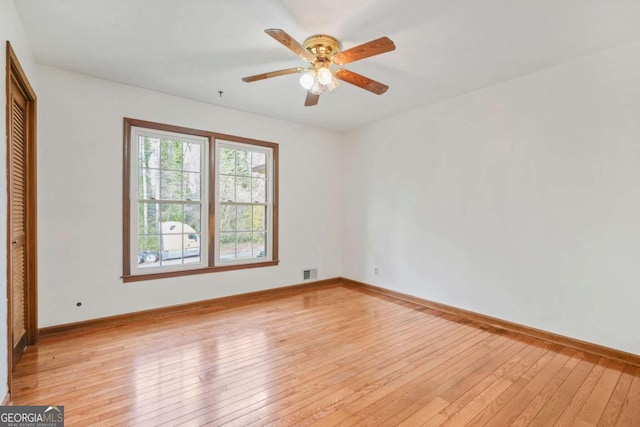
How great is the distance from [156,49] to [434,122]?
3.24 meters

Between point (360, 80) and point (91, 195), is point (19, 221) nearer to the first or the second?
point (91, 195)

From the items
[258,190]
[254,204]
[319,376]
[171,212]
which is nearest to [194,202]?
[171,212]

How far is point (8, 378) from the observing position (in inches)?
80.1

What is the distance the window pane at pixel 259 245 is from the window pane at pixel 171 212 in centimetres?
110

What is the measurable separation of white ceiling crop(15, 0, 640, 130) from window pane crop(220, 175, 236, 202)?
121 cm

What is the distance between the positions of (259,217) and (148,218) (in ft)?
4.86

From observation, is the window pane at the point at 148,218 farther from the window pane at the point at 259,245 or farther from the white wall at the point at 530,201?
the white wall at the point at 530,201

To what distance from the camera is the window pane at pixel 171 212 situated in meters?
3.80

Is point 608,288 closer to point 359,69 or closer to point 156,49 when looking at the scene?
point 359,69

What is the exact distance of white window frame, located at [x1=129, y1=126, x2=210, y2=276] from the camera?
11.7 ft

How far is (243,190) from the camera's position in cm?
449

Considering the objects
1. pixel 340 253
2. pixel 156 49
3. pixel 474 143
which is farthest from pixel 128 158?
pixel 474 143

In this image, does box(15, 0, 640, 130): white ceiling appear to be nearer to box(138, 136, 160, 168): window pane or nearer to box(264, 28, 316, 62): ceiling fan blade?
box(264, 28, 316, 62): ceiling fan blade

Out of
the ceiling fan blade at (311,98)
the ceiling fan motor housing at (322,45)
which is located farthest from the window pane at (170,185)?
the ceiling fan motor housing at (322,45)
